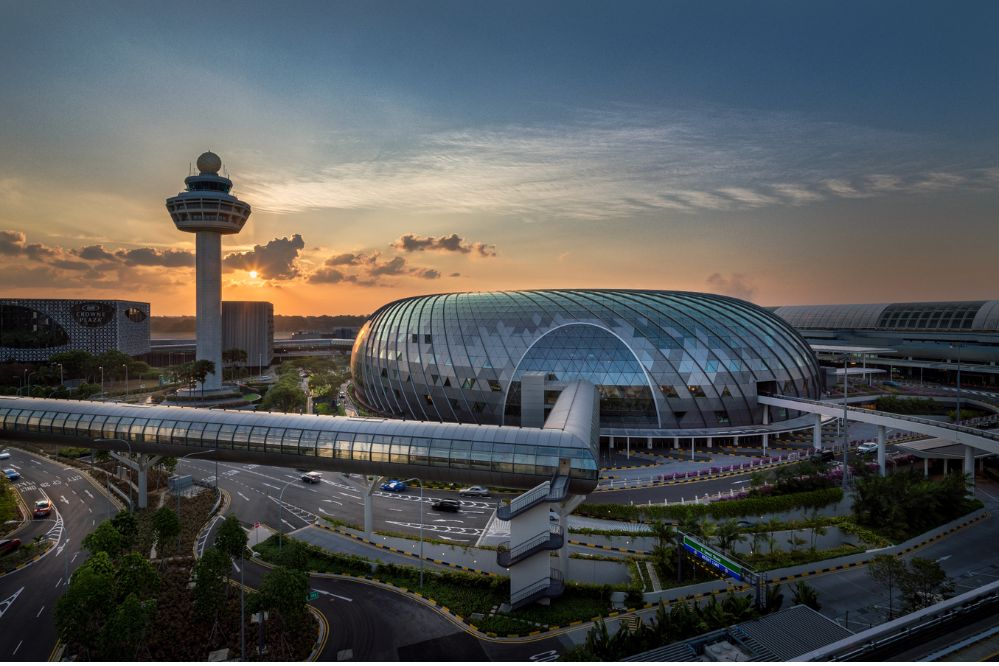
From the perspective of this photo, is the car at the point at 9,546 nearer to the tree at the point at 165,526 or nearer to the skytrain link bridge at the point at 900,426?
the tree at the point at 165,526

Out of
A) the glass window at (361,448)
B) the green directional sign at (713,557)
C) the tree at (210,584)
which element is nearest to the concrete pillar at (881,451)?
the green directional sign at (713,557)

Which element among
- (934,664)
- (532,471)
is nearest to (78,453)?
(532,471)

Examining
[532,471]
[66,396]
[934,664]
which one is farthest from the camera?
[66,396]

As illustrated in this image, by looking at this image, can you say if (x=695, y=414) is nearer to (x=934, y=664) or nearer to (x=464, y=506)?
(x=464, y=506)

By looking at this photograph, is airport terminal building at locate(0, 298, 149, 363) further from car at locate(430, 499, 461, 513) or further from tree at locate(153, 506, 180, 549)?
car at locate(430, 499, 461, 513)

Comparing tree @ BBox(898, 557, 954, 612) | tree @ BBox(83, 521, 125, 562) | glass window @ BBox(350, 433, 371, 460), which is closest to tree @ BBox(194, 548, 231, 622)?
tree @ BBox(83, 521, 125, 562)
